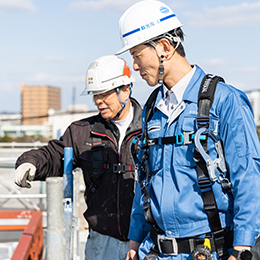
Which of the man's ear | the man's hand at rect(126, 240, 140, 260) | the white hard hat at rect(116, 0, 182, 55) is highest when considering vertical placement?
the white hard hat at rect(116, 0, 182, 55)

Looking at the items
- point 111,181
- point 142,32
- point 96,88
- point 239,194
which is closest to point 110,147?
point 111,181

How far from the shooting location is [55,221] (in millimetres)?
2809

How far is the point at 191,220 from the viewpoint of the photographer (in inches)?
85.0

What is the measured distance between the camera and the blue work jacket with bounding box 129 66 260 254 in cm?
199

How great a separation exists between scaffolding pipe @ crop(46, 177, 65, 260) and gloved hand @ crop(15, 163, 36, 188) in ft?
1.40

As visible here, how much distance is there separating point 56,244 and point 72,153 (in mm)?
877

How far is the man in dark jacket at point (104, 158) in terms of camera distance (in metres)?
3.41

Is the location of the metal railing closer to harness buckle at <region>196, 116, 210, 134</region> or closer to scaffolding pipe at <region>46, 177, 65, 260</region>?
scaffolding pipe at <region>46, 177, 65, 260</region>

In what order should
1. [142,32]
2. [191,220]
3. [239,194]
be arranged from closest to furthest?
[239,194] < [191,220] < [142,32]

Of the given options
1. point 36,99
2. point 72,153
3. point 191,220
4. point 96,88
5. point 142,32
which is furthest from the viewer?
point 36,99

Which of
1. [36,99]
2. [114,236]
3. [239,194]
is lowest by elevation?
[114,236]

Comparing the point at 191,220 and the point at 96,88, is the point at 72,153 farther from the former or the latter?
the point at 191,220

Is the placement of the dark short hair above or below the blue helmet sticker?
below

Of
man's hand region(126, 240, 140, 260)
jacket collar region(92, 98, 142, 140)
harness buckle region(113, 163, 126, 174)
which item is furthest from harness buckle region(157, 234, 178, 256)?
jacket collar region(92, 98, 142, 140)
